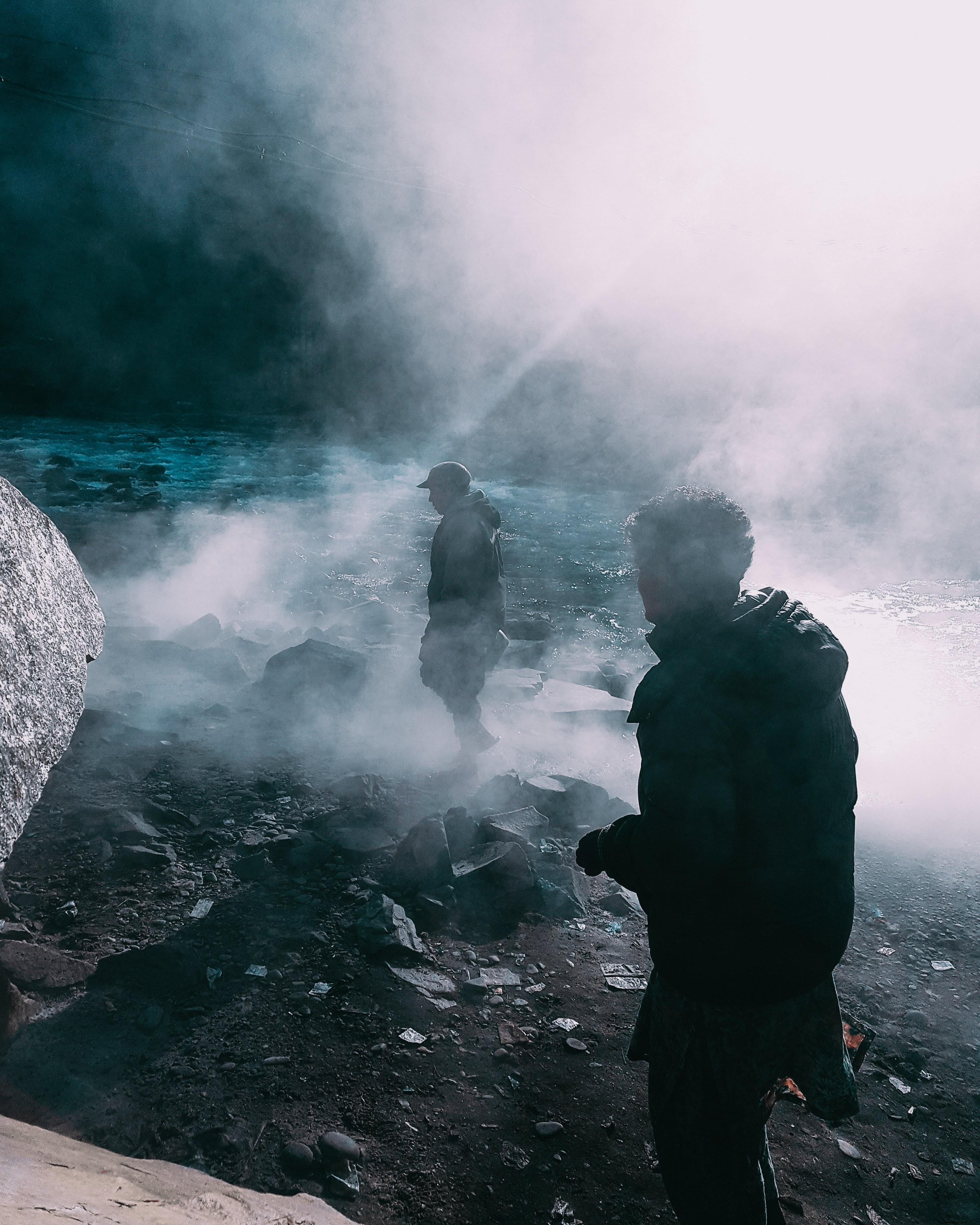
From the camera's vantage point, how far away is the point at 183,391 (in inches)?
971

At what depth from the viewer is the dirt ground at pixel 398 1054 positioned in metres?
1.90

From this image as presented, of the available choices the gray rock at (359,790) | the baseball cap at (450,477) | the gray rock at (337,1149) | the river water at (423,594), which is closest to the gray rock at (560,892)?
the gray rock at (359,790)

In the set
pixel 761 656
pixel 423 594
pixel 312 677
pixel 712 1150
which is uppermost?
pixel 423 594

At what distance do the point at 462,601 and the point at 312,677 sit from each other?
1.44 metres

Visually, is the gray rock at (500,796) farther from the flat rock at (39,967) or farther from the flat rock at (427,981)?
the flat rock at (39,967)

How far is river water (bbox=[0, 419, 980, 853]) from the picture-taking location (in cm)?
475

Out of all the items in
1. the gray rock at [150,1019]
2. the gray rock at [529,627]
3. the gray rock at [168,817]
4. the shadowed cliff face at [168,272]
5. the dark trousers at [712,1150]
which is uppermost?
the shadowed cliff face at [168,272]

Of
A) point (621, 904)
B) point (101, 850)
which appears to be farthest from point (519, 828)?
point (101, 850)

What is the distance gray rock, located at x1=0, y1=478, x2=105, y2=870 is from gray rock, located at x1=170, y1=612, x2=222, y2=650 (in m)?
3.81

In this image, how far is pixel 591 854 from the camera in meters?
1.55

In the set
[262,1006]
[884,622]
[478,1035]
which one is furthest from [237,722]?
[884,622]

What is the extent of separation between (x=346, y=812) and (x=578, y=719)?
2196mm

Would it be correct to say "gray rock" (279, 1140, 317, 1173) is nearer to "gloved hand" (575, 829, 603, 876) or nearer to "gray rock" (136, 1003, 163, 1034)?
"gray rock" (136, 1003, 163, 1034)

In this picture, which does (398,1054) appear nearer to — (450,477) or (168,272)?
(450,477)
